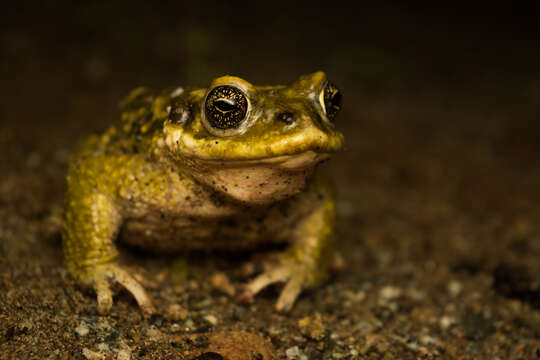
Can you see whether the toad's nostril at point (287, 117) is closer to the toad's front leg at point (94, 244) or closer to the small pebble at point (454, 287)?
the toad's front leg at point (94, 244)

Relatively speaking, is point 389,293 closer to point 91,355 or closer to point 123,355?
→ point 123,355

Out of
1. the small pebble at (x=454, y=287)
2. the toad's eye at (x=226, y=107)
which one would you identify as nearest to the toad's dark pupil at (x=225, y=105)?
the toad's eye at (x=226, y=107)

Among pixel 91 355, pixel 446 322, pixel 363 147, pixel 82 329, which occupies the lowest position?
pixel 91 355

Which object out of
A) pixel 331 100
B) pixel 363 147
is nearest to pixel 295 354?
pixel 331 100

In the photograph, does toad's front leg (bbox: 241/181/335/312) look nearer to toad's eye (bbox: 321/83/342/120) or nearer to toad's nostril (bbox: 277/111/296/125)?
toad's eye (bbox: 321/83/342/120)

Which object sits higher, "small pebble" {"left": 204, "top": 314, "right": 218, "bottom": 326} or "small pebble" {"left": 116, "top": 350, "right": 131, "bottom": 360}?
"small pebble" {"left": 204, "top": 314, "right": 218, "bottom": 326}

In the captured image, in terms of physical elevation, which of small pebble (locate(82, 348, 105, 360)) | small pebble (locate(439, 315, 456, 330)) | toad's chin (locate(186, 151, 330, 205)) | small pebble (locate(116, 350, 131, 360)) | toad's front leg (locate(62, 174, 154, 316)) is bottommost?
small pebble (locate(82, 348, 105, 360))

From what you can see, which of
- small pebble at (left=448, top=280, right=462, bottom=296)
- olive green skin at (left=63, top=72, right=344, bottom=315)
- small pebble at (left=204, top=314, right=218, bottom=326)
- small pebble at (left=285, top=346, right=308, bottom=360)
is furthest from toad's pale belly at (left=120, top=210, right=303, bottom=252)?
small pebble at (left=448, top=280, right=462, bottom=296)
